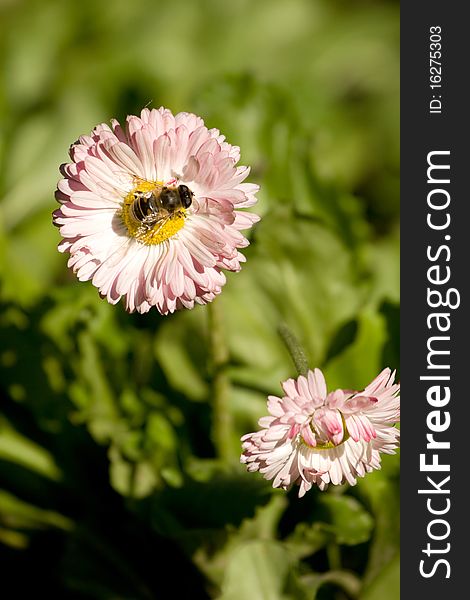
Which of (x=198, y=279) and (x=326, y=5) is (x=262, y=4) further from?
(x=198, y=279)

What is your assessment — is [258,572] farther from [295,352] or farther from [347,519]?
[295,352]

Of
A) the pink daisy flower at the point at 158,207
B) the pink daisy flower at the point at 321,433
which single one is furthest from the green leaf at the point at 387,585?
the pink daisy flower at the point at 158,207

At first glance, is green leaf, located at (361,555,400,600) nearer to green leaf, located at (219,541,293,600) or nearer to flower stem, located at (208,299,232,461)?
green leaf, located at (219,541,293,600)

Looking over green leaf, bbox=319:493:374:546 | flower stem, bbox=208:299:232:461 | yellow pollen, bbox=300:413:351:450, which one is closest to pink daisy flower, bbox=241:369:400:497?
yellow pollen, bbox=300:413:351:450

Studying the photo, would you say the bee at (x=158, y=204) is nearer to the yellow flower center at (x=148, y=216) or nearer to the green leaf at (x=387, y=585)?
Result: the yellow flower center at (x=148, y=216)

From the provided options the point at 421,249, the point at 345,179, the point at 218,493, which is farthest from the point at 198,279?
the point at 345,179
